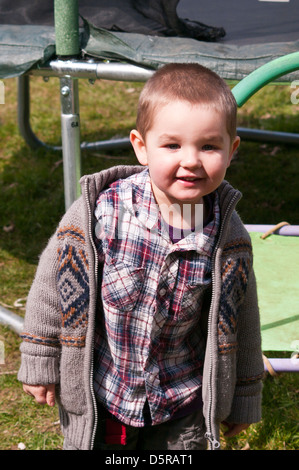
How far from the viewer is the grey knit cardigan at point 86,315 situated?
4.54ft

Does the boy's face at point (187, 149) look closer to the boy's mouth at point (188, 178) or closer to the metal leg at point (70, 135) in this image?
the boy's mouth at point (188, 178)

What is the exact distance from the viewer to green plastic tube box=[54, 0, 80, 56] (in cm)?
231

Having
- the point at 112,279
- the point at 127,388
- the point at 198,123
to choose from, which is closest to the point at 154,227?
the point at 112,279

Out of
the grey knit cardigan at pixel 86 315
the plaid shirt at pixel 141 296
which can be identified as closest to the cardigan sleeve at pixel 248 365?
the grey knit cardigan at pixel 86 315

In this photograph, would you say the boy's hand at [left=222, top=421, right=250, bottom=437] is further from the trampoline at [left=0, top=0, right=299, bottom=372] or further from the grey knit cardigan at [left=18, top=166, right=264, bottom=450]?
the trampoline at [left=0, top=0, right=299, bottom=372]

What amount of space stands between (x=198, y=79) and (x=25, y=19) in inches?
87.7

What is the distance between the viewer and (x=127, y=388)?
1.47 m

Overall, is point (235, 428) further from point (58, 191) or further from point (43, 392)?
point (58, 191)

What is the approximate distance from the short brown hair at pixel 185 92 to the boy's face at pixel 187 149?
0.02m

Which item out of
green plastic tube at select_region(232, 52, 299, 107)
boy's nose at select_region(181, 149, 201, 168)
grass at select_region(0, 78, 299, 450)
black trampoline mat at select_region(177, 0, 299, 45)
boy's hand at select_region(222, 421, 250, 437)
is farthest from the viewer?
black trampoline mat at select_region(177, 0, 299, 45)

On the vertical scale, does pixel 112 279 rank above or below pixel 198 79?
below

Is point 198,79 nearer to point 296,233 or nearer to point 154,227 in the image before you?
point 154,227

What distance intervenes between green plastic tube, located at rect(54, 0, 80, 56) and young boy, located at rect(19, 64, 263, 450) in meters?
1.06

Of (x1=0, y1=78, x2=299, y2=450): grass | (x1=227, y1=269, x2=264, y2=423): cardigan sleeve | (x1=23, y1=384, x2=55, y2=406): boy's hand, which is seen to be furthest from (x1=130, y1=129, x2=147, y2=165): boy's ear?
(x1=0, y1=78, x2=299, y2=450): grass
